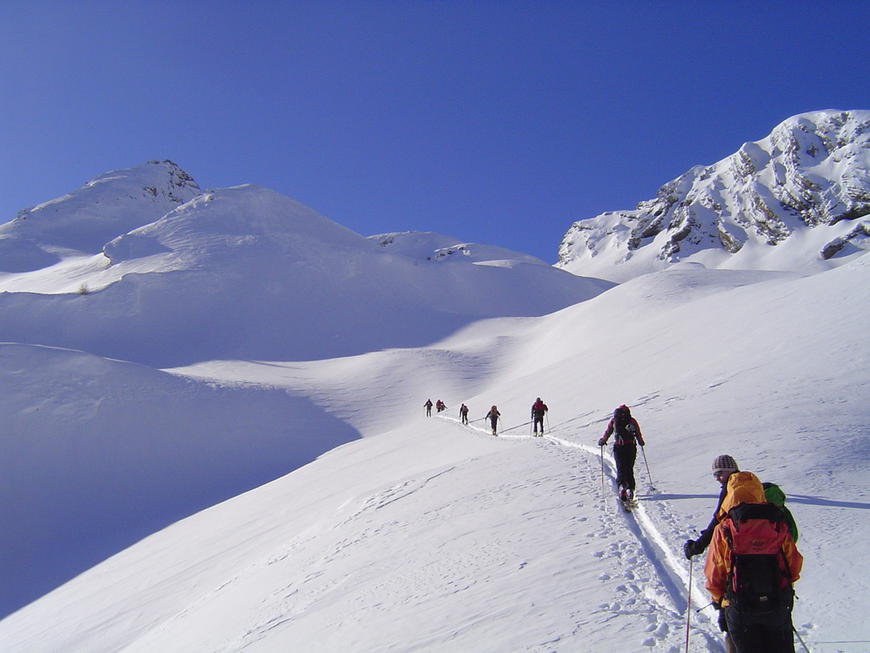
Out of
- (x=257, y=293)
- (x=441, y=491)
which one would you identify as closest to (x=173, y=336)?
(x=257, y=293)

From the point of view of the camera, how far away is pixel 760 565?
3.71 m

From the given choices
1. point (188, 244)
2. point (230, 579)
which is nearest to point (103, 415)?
point (230, 579)

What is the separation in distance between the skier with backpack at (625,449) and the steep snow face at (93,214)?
368ft

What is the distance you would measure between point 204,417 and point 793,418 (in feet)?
118

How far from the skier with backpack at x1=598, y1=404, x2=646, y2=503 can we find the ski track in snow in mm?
269

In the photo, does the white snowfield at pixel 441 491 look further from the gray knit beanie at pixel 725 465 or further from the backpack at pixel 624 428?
the gray knit beanie at pixel 725 465

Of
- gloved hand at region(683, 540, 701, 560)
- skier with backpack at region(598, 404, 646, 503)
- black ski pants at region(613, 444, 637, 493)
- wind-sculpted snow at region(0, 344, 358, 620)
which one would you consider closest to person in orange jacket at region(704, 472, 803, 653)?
gloved hand at region(683, 540, 701, 560)

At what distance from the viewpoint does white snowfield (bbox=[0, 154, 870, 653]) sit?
6.19 meters

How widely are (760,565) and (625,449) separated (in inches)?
216

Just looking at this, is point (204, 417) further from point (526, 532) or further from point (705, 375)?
point (526, 532)

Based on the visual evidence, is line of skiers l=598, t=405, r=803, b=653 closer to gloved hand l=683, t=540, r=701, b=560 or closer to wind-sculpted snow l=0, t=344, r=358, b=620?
gloved hand l=683, t=540, r=701, b=560

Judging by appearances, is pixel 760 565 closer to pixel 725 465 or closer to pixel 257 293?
pixel 725 465

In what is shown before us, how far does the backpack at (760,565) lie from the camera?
145 inches

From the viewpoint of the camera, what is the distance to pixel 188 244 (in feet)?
270
